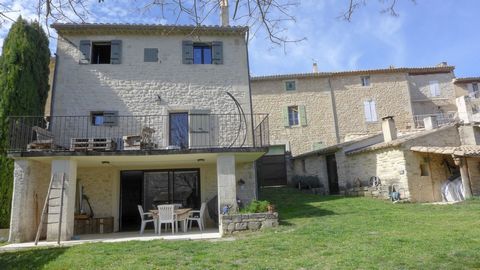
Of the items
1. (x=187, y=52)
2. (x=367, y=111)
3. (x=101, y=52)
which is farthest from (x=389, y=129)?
(x=101, y=52)

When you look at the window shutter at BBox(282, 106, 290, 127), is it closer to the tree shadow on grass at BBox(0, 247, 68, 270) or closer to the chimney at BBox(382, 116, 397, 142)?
the chimney at BBox(382, 116, 397, 142)

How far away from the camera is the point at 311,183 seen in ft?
67.4

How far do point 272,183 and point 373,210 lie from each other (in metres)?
10.8

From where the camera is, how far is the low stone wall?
969 centimetres

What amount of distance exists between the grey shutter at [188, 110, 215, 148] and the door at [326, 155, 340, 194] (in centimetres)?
934

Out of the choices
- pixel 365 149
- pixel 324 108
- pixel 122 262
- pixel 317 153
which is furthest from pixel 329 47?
pixel 324 108

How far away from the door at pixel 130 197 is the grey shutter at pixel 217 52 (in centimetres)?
504

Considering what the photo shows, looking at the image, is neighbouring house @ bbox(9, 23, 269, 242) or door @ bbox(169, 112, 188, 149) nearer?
neighbouring house @ bbox(9, 23, 269, 242)

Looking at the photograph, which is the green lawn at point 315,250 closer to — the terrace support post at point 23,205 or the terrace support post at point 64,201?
the terrace support post at point 64,201

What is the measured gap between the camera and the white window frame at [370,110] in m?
25.6

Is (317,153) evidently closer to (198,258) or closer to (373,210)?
(373,210)

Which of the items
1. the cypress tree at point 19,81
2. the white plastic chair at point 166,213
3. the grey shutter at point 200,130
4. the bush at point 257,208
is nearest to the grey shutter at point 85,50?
the cypress tree at point 19,81

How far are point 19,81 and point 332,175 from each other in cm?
1543

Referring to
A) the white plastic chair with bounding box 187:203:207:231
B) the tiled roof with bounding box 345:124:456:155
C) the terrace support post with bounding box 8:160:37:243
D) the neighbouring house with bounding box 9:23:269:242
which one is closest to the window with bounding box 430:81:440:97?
the tiled roof with bounding box 345:124:456:155
